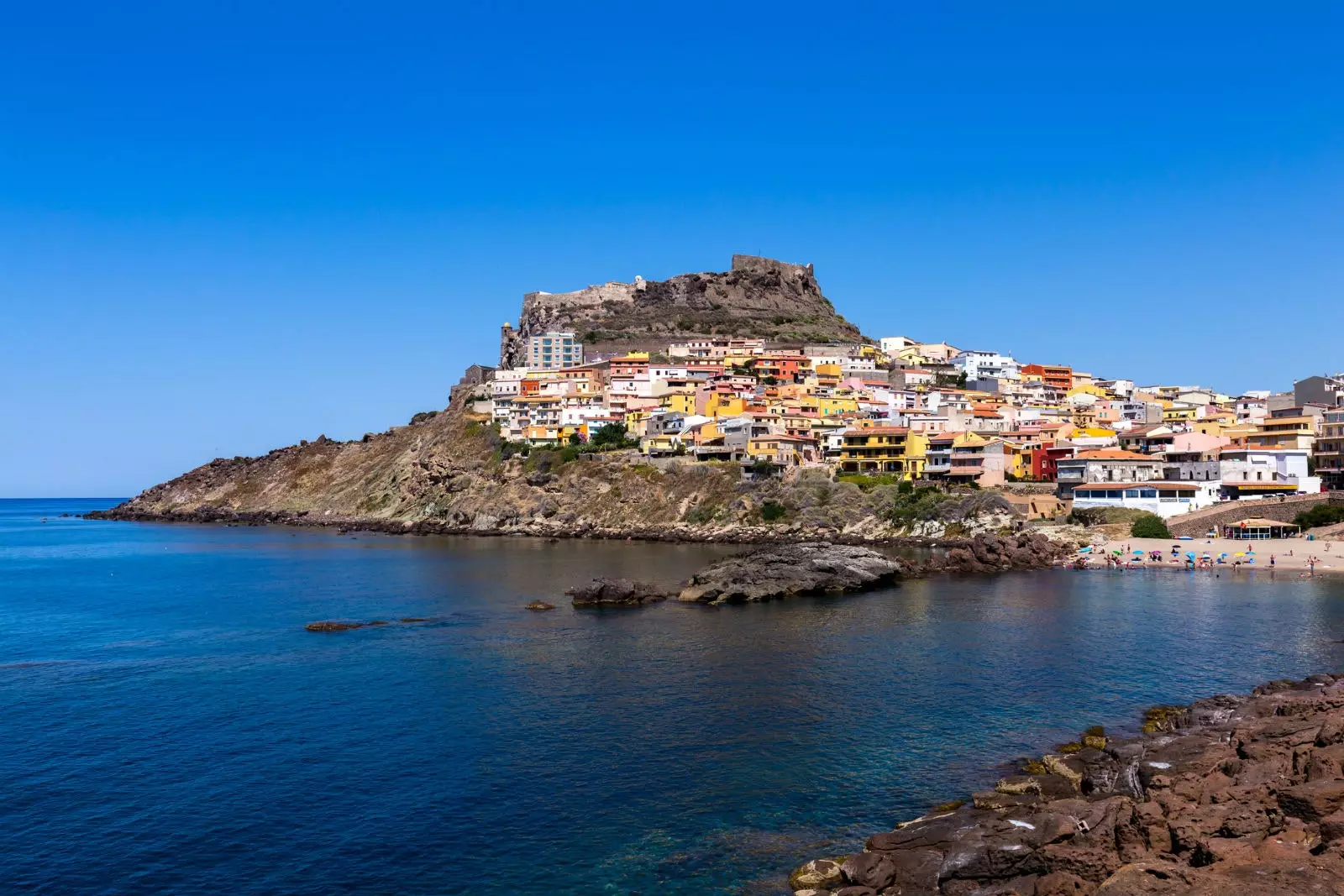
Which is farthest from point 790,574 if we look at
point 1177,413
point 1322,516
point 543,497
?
point 1177,413

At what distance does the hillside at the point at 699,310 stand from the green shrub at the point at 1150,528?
8642 cm

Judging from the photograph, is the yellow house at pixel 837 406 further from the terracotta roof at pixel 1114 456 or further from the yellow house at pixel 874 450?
the terracotta roof at pixel 1114 456

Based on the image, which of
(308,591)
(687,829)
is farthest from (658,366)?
(687,829)

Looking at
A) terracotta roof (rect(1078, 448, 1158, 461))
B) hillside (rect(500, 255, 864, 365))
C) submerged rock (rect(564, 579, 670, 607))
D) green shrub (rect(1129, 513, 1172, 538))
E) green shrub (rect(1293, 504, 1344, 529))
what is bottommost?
submerged rock (rect(564, 579, 670, 607))

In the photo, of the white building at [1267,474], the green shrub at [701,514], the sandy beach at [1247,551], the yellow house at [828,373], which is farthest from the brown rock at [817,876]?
the yellow house at [828,373]

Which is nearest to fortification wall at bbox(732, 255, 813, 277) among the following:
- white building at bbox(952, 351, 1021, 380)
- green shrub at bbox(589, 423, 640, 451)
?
white building at bbox(952, 351, 1021, 380)

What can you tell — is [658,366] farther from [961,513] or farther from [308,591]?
[308,591]

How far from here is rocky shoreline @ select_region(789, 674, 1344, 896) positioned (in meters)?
13.1

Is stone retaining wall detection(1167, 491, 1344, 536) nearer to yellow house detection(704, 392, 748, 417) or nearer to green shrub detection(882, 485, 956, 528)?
green shrub detection(882, 485, 956, 528)

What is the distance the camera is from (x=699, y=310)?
167 meters

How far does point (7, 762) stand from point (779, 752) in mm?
20588

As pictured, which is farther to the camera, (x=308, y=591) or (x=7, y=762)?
(x=308, y=591)

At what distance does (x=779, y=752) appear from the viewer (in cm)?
2458

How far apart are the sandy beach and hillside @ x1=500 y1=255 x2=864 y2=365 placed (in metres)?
90.1
